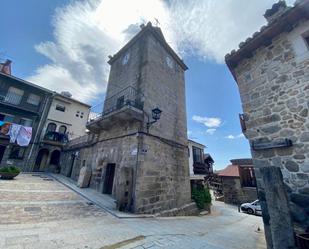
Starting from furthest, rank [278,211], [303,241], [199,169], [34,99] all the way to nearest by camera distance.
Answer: [34,99] → [199,169] → [278,211] → [303,241]

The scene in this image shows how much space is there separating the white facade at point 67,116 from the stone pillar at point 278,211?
69.3 ft

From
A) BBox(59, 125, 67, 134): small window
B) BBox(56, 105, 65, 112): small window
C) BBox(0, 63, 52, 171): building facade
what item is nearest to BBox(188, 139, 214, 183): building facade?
BBox(59, 125, 67, 134): small window

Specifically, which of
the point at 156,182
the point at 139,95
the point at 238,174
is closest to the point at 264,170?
the point at 156,182

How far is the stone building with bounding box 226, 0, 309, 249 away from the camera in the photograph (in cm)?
304

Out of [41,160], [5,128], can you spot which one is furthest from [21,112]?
[41,160]

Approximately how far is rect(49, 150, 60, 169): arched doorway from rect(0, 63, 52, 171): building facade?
1787mm

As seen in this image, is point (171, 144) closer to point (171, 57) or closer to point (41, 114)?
point (171, 57)

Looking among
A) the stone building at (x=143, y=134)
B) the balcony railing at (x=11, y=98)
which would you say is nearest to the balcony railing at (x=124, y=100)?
the stone building at (x=143, y=134)

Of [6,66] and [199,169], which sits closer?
[199,169]

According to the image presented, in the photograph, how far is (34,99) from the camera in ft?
59.9

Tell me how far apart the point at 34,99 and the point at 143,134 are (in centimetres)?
1744

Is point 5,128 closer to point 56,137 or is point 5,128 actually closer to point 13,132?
point 13,132

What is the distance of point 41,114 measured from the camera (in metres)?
18.1

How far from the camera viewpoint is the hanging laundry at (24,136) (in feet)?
51.4
